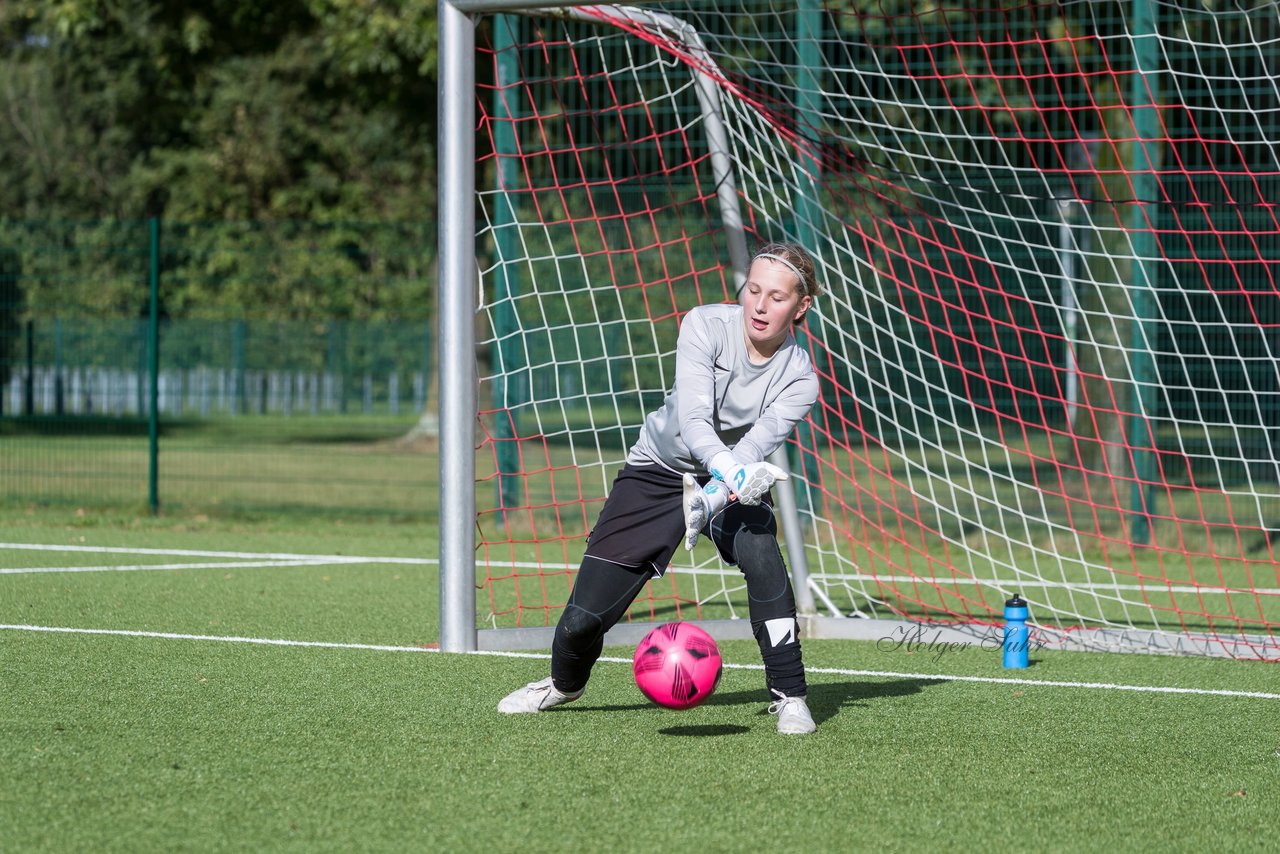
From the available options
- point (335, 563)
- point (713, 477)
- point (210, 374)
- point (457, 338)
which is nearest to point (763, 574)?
point (713, 477)

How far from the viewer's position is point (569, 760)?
4.48m

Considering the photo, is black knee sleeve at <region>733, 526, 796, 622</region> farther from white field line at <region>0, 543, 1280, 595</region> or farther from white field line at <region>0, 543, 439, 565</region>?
white field line at <region>0, 543, 439, 565</region>

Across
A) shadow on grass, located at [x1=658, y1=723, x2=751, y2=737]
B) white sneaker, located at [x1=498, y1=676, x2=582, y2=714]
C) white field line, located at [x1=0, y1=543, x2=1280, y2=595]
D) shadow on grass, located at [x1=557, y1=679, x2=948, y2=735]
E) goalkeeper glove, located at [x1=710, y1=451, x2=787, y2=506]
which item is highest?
goalkeeper glove, located at [x1=710, y1=451, x2=787, y2=506]

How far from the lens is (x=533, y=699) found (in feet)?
16.9

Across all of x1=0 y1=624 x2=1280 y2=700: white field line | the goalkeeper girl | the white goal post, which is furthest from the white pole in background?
the goalkeeper girl

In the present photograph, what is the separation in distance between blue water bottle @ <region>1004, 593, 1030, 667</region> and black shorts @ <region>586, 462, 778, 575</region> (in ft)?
5.55

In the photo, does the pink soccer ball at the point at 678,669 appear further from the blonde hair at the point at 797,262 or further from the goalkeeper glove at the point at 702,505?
the blonde hair at the point at 797,262

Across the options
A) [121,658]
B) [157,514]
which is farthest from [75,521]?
[121,658]

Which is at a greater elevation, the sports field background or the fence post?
the fence post

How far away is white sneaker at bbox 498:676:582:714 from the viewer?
203 inches

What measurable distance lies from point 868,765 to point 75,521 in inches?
326

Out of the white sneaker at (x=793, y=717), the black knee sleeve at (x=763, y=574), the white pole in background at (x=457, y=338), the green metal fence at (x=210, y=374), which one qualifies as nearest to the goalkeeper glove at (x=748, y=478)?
the black knee sleeve at (x=763, y=574)

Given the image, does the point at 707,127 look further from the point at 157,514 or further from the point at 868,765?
the point at 157,514

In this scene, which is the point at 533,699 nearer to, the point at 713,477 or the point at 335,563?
the point at 713,477
